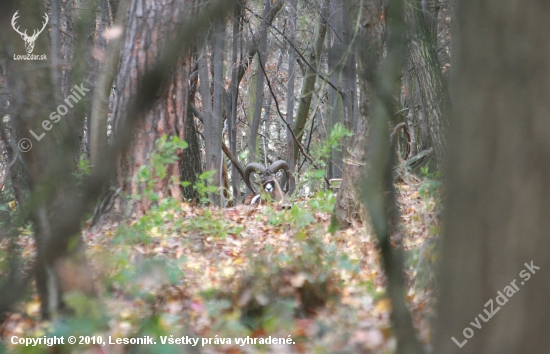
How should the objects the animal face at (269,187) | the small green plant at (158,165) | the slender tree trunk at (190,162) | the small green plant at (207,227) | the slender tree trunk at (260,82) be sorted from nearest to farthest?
the small green plant at (158,165) < the small green plant at (207,227) < the slender tree trunk at (190,162) < the animal face at (269,187) < the slender tree trunk at (260,82)

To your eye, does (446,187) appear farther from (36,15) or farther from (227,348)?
(36,15)

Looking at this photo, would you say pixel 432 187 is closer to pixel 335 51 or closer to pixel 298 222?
pixel 298 222

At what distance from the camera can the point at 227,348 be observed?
317 centimetres

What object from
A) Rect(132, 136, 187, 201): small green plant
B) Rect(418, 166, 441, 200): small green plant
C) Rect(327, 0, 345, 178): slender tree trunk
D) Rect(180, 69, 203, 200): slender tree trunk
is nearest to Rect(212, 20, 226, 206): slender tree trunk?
Rect(180, 69, 203, 200): slender tree trunk

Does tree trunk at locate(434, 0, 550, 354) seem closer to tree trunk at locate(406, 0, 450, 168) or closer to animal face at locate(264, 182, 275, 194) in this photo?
tree trunk at locate(406, 0, 450, 168)

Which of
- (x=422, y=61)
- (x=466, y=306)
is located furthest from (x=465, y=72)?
(x=422, y=61)

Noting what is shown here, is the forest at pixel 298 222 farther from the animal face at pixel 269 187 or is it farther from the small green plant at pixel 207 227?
the animal face at pixel 269 187

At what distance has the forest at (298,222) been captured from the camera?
1285 mm

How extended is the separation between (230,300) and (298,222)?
2247 mm

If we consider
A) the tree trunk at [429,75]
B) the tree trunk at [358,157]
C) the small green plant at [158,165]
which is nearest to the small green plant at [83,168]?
the small green plant at [158,165]

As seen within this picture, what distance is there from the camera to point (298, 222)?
5.86m

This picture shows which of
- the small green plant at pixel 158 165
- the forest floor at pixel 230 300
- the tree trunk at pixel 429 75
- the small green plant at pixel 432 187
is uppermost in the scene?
the tree trunk at pixel 429 75

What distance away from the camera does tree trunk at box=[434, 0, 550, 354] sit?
1263 mm

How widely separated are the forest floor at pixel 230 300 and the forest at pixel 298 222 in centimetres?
2
